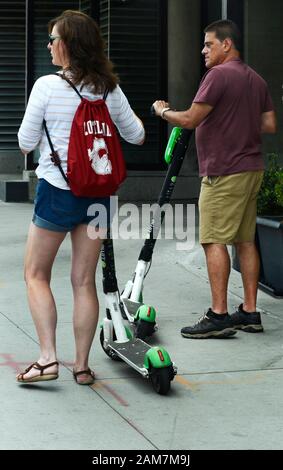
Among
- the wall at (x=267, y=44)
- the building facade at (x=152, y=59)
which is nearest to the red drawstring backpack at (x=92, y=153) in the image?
the wall at (x=267, y=44)

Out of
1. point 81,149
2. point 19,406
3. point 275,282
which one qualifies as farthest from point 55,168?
point 275,282

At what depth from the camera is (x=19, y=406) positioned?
517cm

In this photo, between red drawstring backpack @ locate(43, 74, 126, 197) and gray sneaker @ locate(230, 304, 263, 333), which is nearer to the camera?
red drawstring backpack @ locate(43, 74, 126, 197)

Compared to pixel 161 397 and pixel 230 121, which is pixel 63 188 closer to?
pixel 161 397

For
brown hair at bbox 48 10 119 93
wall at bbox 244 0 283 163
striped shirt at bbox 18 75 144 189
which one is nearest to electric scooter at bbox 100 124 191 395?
striped shirt at bbox 18 75 144 189

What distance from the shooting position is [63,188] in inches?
210

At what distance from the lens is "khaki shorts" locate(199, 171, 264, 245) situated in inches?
263

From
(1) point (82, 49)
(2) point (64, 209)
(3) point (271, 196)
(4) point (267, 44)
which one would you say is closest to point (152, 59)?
(4) point (267, 44)

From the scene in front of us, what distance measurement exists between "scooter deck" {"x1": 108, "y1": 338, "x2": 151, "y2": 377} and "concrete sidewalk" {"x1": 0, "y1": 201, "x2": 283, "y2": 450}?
13cm

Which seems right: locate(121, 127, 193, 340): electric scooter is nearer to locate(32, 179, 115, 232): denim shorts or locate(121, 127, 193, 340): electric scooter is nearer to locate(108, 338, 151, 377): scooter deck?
locate(108, 338, 151, 377): scooter deck

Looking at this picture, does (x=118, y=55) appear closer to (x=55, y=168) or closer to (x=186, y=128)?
(x=186, y=128)

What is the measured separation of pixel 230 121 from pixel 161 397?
202cm

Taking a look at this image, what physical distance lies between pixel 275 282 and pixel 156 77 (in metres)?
7.40

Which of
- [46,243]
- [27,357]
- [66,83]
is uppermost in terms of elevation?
[66,83]
